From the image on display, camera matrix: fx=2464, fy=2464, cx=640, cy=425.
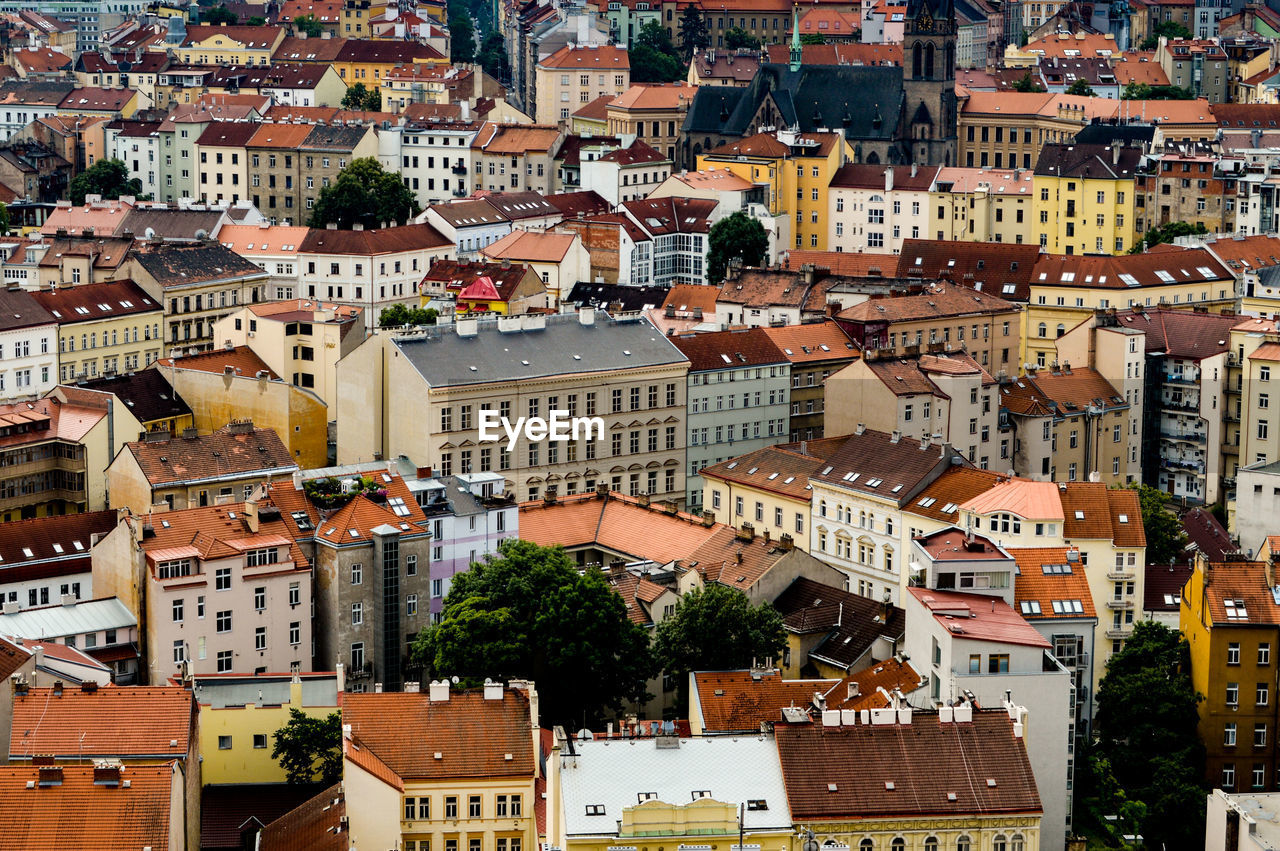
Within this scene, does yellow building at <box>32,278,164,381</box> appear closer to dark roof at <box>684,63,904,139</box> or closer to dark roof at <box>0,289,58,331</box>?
dark roof at <box>0,289,58,331</box>

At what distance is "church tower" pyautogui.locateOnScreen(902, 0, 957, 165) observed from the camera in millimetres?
193750

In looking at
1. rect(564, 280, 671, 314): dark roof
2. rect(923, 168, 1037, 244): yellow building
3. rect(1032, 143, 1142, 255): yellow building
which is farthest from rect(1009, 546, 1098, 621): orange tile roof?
rect(923, 168, 1037, 244): yellow building

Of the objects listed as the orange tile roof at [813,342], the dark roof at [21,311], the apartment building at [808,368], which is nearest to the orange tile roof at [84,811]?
the apartment building at [808,368]

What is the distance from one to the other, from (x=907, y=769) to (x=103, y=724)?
22.2 meters

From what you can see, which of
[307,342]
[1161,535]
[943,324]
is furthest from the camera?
[943,324]

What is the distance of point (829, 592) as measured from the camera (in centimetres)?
8919

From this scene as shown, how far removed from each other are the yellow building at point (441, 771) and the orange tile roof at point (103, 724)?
474 centimetres

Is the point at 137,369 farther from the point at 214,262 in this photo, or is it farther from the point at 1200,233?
the point at 1200,233

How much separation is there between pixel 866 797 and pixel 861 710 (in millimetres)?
3757

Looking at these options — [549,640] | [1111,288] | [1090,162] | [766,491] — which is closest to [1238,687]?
[549,640]

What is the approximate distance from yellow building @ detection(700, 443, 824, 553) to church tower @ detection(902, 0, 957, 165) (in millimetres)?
90854

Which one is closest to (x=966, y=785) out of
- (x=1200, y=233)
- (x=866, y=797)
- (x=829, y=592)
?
(x=866, y=797)

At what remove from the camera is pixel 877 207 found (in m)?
175

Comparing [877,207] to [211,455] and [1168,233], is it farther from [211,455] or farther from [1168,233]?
[211,455]
